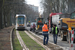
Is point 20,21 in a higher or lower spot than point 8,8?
lower

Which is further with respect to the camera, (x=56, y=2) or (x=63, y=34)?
(x=56, y=2)

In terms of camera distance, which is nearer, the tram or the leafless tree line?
the leafless tree line

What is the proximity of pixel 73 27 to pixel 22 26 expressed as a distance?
22990 millimetres

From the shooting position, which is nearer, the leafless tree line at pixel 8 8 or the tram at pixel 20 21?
the leafless tree line at pixel 8 8

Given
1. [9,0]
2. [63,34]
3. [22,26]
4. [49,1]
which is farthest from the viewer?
[49,1]

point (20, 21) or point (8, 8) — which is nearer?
point (20, 21)

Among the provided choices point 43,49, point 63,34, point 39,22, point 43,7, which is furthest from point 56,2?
point 43,49

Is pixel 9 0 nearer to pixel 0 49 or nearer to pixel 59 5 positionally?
pixel 59 5

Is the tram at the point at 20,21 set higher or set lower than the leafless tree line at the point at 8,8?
lower

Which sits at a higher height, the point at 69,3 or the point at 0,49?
the point at 69,3

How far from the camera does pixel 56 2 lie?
50938mm

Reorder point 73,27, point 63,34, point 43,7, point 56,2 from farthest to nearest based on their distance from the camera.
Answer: point 43,7 → point 56,2 → point 63,34 → point 73,27

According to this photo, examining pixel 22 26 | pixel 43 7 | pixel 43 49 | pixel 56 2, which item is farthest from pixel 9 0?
pixel 43 49

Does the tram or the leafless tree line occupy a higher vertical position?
the leafless tree line
